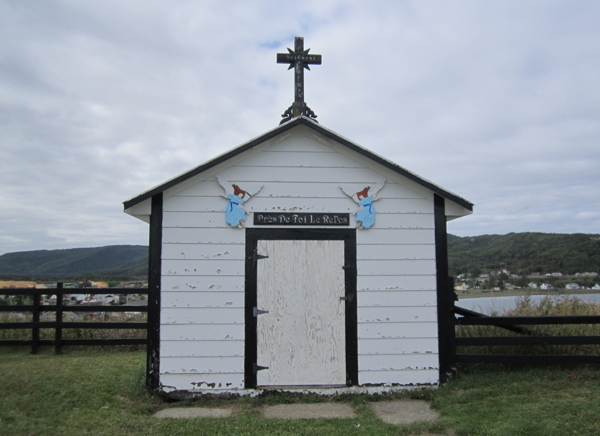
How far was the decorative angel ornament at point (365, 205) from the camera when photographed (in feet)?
22.3

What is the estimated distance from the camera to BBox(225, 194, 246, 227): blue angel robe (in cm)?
665

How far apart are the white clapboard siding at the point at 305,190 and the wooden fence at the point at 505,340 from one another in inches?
60.9

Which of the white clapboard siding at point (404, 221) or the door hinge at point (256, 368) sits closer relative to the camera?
the door hinge at point (256, 368)

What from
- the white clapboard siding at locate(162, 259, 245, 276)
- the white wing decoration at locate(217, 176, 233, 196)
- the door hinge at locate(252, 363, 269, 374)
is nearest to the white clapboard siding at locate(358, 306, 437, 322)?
the door hinge at locate(252, 363, 269, 374)

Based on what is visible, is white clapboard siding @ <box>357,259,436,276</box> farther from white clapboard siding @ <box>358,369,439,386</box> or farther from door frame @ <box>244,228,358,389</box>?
white clapboard siding @ <box>358,369,439,386</box>

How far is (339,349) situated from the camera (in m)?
6.58

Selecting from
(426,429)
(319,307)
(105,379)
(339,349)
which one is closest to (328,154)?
(319,307)

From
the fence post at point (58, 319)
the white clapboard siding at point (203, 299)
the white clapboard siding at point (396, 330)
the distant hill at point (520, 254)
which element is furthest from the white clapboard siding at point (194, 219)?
the fence post at point (58, 319)

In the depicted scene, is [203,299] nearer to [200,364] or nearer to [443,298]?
[200,364]

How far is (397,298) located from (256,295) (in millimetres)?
2010

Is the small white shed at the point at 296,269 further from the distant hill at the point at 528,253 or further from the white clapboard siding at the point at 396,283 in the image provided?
the distant hill at the point at 528,253

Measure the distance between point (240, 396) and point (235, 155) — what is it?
131 inches

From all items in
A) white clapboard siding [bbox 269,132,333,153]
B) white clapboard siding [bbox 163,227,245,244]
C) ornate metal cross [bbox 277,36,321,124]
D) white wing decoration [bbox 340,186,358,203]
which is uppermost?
ornate metal cross [bbox 277,36,321,124]

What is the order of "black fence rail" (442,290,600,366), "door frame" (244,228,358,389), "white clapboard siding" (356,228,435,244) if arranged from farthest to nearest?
"black fence rail" (442,290,600,366), "white clapboard siding" (356,228,435,244), "door frame" (244,228,358,389)
